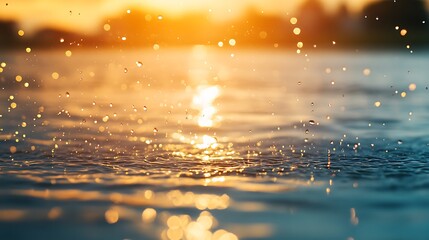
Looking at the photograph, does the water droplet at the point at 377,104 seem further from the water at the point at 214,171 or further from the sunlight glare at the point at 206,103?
the sunlight glare at the point at 206,103

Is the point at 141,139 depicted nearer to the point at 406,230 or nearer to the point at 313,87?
the point at 406,230

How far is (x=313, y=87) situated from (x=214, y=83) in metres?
3.88

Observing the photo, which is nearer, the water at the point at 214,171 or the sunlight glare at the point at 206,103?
the water at the point at 214,171

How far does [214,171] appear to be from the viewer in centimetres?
652

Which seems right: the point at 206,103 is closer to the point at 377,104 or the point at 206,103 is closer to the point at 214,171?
the point at 377,104

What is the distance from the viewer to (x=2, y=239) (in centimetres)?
436

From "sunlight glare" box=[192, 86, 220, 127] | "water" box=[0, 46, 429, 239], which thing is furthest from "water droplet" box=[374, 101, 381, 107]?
"sunlight glare" box=[192, 86, 220, 127]

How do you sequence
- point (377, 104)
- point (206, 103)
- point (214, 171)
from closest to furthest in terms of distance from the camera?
1. point (214, 171)
2. point (377, 104)
3. point (206, 103)

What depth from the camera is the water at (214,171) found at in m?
4.71

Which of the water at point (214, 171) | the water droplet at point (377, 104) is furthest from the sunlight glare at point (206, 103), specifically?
the water droplet at point (377, 104)

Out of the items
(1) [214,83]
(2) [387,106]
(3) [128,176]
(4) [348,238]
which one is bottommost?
(4) [348,238]

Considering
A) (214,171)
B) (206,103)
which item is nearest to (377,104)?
(206,103)

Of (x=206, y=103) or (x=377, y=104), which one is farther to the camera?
(x=206, y=103)

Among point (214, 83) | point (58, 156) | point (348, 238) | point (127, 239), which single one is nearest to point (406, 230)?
point (348, 238)
